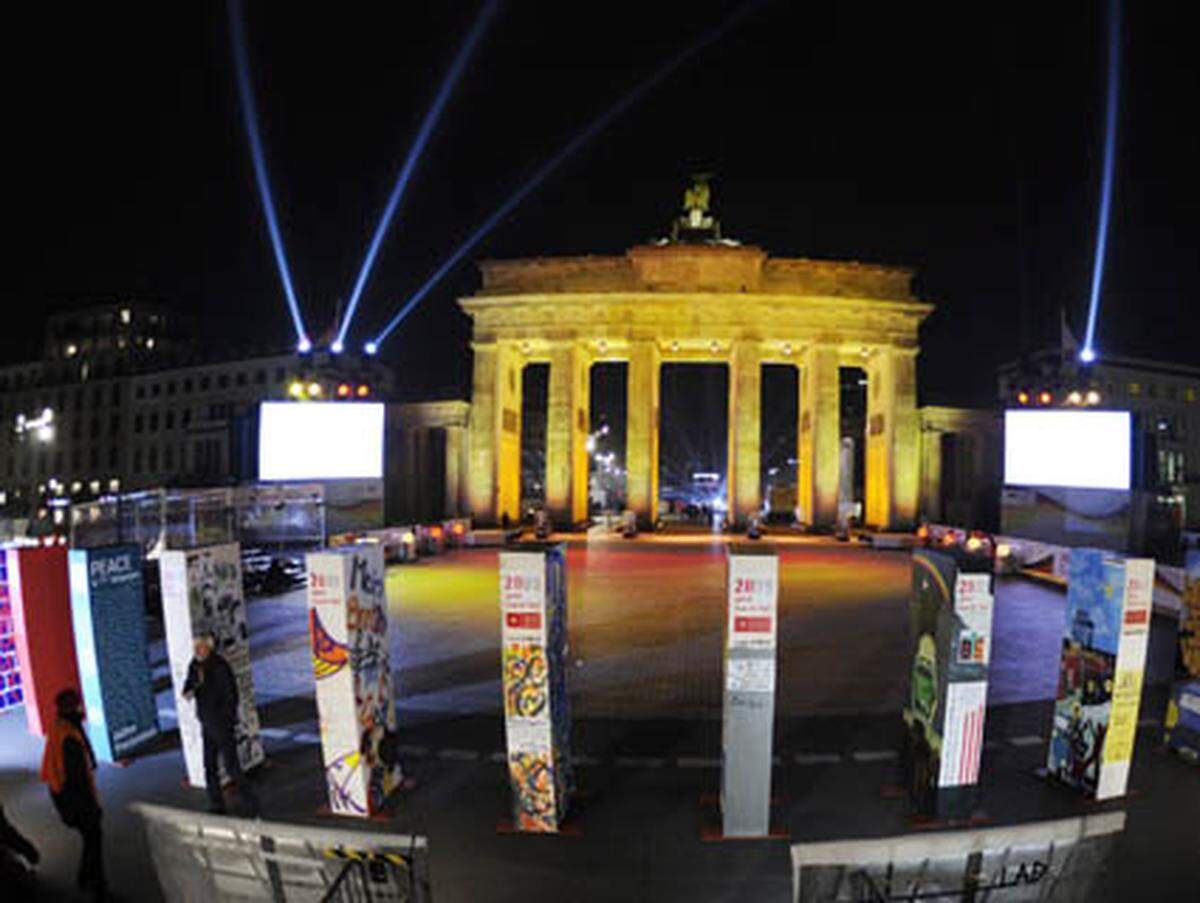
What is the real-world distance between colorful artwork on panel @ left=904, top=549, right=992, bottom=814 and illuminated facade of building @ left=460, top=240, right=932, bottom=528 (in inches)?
1369

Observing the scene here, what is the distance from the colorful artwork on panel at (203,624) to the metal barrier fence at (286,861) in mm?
4019

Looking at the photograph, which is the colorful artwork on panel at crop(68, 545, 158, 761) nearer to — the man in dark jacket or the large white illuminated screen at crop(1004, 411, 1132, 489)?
the man in dark jacket

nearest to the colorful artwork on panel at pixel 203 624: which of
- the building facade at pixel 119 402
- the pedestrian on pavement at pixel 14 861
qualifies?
the pedestrian on pavement at pixel 14 861

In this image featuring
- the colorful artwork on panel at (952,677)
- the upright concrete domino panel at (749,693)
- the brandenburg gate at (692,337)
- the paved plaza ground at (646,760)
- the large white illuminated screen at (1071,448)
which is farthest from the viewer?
the brandenburg gate at (692,337)

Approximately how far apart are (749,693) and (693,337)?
37449mm

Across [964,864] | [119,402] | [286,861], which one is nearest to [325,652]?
[286,861]

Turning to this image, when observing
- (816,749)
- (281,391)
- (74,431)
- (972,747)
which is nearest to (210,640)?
(816,749)

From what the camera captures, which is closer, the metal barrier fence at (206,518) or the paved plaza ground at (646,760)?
the paved plaza ground at (646,760)

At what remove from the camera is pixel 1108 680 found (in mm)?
8523

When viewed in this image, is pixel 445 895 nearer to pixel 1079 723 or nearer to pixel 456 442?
pixel 1079 723

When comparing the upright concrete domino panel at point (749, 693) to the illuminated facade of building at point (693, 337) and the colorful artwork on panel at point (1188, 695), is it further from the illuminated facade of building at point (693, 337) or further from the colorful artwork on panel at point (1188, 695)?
the illuminated facade of building at point (693, 337)

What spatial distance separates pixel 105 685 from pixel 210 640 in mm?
2640

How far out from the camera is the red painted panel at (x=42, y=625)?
10.1m

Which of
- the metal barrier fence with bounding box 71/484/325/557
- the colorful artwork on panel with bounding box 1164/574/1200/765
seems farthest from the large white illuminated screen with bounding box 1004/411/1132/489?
the metal barrier fence with bounding box 71/484/325/557
